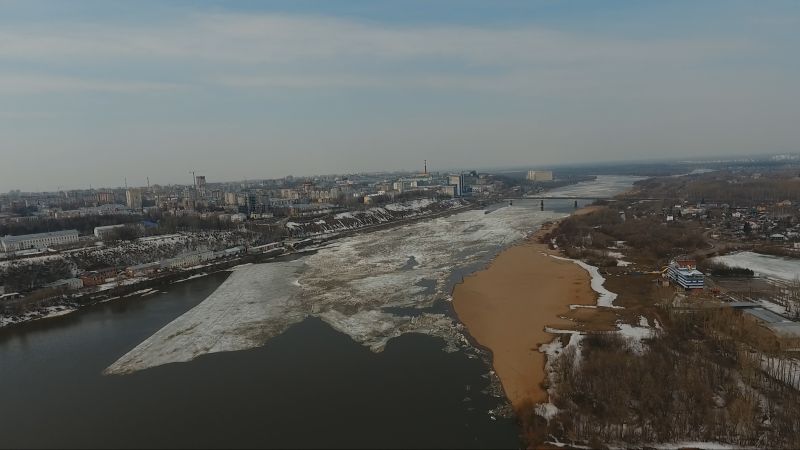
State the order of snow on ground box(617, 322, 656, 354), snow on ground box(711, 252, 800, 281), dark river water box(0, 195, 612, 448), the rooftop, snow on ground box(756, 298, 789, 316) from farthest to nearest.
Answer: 1. the rooftop
2. snow on ground box(711, 252, 800, 281)
3. snow on ground box(756, 298, 789, 316)
4. snow on ground box(617, 322, 656, 354)
5. dark river water box(0, 195, 612, 448)

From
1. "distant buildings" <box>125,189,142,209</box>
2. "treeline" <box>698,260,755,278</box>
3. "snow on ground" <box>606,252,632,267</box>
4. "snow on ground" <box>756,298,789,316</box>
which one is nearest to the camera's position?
"snow on ground" <box>756,298,789,316</box>

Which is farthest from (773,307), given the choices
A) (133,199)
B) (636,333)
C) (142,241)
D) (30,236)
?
(133,199)

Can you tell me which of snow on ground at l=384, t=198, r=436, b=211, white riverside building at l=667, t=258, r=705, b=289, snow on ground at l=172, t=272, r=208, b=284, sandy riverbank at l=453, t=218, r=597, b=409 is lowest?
sandy riverbank at l=453, t=218, r=597, b=409

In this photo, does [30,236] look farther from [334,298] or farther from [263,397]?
[263,397]

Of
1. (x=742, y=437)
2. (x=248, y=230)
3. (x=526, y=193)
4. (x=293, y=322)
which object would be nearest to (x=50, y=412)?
(x=293, y=322)

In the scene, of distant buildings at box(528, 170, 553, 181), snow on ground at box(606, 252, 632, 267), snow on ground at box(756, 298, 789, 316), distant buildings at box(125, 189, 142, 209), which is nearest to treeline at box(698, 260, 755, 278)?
snow on ground at box(606, 252, 632, 267)

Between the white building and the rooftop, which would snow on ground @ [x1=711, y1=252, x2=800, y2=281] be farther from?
the rooftop

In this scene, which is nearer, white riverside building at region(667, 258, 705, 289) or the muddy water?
the muddy water
